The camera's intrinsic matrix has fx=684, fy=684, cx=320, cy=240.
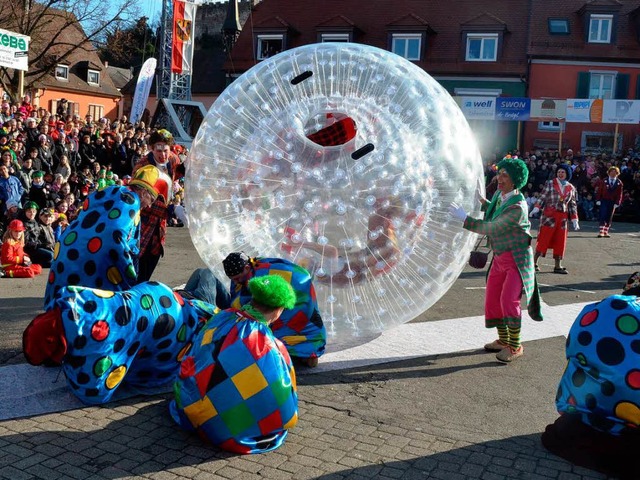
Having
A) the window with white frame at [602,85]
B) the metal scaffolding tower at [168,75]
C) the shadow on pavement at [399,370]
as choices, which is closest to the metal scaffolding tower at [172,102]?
the metal scaffolding tower at [168,75]

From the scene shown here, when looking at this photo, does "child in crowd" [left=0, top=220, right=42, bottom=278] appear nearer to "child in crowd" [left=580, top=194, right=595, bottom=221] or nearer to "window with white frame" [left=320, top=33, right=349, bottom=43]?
"child in crowd" [left=580, top=194, right=595, bottom=221]

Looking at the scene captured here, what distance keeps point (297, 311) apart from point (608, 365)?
7.11 ft

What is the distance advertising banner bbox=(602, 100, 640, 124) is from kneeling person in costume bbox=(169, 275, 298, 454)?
76.8ft

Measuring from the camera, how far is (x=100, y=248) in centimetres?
479

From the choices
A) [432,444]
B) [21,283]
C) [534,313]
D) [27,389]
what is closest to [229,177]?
[27,389]

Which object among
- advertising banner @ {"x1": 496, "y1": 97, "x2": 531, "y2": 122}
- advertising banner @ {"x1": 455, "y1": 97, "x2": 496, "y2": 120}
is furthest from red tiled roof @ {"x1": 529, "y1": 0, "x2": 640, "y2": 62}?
advertising banner @ {"x1": 455, "y1": 97, "x2": 496, "y2": 120}

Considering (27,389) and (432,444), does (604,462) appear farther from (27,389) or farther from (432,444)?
(27,389)

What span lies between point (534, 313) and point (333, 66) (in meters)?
2.70

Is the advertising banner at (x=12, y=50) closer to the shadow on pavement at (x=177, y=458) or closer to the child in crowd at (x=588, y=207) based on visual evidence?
the shadow on pavement at (x=177, y=458)

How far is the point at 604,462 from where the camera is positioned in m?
3.68

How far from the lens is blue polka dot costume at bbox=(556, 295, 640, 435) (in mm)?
3564

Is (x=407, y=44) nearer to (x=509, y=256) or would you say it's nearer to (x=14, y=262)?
(x=14, y=262)

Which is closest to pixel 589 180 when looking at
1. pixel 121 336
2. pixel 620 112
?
pixel 620 112

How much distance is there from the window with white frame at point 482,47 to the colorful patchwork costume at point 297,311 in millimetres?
28572
